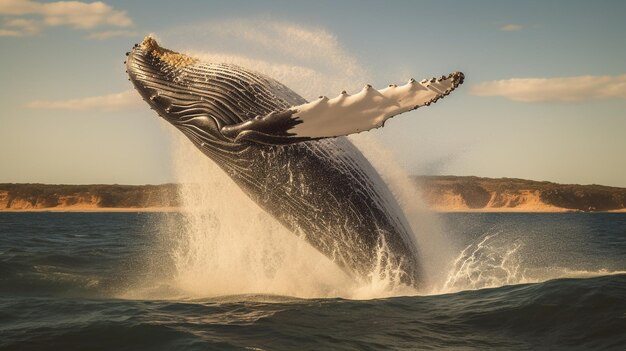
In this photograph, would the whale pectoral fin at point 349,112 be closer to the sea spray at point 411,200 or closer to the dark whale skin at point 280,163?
the dark whale skin at point 280,163

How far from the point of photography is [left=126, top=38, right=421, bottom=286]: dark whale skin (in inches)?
264

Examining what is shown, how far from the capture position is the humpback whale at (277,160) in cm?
668

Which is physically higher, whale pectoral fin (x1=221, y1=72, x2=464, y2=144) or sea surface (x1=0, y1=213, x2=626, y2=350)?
whale pectoral fin (x1=221, y1=72, x2=464, y2=144)

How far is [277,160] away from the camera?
6.66 meters

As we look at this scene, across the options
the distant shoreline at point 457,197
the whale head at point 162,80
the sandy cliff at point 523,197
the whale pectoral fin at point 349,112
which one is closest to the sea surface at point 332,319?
the whale pectoral fin at point 349,112

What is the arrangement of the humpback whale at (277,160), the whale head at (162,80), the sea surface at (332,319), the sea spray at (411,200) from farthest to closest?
1. the sea spray at (411,200)
2. the whale head at (162,80)
3. the humpback whale at (277,160)
4. the sea surface at (332,319)

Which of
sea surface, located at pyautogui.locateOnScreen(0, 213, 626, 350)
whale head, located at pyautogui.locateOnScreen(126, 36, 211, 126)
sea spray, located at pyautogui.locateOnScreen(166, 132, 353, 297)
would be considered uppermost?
whale head, located at pyautogui.locateOnScreen(126, 36, 211, 126)

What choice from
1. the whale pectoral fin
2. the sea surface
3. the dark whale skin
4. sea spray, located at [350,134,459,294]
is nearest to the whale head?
the dark whale skin

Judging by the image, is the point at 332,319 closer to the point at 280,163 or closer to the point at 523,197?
the point at 280,163

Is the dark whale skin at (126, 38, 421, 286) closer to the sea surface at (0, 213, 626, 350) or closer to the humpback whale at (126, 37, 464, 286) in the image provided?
the humpback whale at (126, 37, 464, 286)

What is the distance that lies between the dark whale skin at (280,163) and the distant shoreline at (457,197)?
8137 cm

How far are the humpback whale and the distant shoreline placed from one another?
8138 cm

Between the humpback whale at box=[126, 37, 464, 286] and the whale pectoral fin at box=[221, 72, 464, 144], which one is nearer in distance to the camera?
the whale pectoral fin at box=[221, 72, 464, 144]

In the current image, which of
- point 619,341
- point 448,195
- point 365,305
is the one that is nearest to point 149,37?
point 365,305
